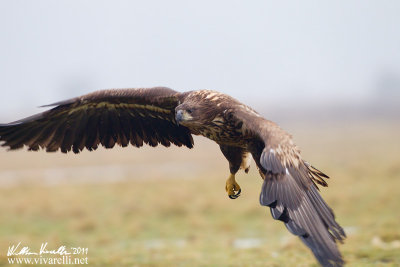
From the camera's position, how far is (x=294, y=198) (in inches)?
275

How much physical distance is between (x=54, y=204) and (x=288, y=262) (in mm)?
13958

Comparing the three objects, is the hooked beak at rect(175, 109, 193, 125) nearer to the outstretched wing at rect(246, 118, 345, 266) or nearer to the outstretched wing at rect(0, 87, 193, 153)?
the outstretched wing at rect(0, 87, 193, 153)

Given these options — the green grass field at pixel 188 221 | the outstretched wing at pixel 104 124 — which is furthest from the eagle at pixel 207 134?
the green grass field at pixel 188 221

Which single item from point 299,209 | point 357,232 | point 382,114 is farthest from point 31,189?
point 382,114

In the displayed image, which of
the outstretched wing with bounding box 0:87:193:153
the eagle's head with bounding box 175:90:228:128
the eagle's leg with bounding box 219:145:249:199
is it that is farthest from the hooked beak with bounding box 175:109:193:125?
the eagle's leg with bounding box 219:145:249:199

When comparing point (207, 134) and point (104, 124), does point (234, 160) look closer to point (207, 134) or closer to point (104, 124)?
point (207, 134)

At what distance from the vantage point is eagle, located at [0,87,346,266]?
6.89 m

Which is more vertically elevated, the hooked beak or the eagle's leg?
the hooked beak

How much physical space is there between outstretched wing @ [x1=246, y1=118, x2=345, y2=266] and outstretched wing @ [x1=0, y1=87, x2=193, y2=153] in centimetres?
262

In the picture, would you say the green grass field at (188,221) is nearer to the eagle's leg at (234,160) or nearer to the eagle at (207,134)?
the eagle's leg at (234,160)

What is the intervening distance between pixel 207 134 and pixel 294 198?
237 cm

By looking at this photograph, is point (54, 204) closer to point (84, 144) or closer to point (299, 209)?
point (84, 144)

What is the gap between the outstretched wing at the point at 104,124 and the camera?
952 centimetres

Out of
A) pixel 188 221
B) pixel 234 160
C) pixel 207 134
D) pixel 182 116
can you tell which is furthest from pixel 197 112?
pixel 188 221
